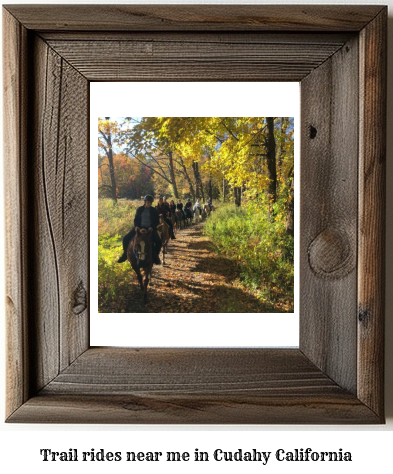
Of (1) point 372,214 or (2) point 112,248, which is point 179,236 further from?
(1) point 372,214

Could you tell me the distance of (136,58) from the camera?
0.65m

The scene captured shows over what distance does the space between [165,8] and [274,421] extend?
57cm

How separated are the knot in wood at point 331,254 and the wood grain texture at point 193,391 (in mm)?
120

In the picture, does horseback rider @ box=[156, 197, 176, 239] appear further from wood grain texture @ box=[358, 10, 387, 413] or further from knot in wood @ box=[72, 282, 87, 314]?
wood grain texture @ box=[358, 10, 387, 413]

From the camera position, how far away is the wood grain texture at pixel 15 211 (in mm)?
635

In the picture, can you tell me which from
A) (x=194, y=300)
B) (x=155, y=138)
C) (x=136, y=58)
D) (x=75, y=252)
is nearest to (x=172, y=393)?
(x=194, y=300)

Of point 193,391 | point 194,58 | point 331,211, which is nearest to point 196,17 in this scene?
point 194,58

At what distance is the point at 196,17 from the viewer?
2.06ft

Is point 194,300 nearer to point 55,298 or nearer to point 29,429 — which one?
point 55,298

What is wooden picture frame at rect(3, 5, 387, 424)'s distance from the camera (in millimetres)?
634

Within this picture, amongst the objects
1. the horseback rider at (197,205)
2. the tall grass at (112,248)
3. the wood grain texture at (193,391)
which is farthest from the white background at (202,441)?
the horseback rider at (197,205)

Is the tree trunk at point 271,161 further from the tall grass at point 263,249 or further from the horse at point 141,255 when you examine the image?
the horse at point 141,255

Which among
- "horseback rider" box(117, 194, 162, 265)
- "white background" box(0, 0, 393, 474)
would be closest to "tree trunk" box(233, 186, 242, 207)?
"horseback rider" box(117, 194, 162, 265)

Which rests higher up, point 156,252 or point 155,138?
point 155,138
